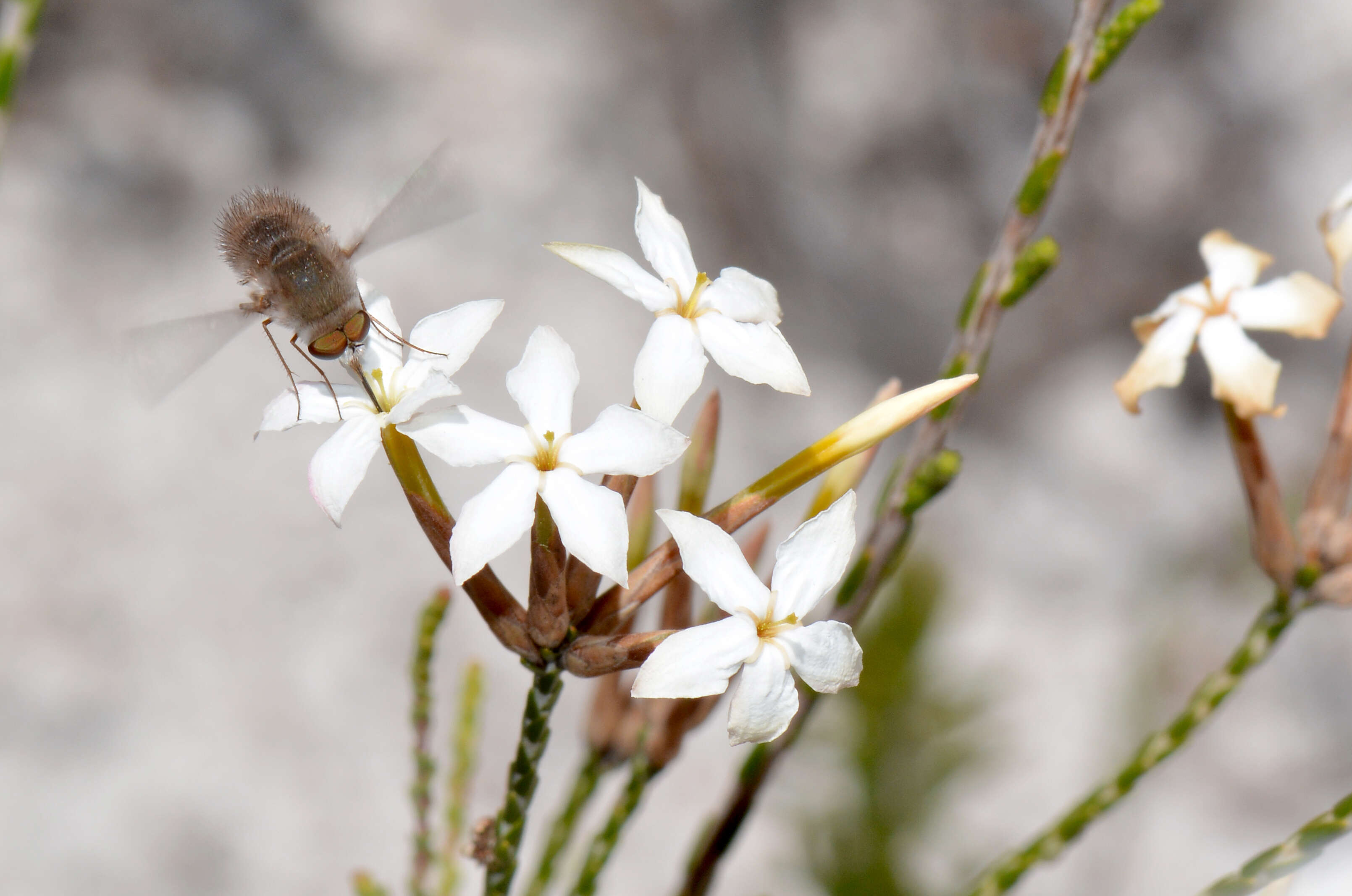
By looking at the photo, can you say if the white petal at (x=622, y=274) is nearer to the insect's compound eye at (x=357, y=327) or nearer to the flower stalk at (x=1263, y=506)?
the insect's compound eye at (x=357, y=327)

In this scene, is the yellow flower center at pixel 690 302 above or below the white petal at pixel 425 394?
above

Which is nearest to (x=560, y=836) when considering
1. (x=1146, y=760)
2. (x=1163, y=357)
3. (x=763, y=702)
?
(x=763, y=702)

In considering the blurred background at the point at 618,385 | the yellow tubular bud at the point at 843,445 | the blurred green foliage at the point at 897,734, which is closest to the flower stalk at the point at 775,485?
the yellow tubular bud at the point at 843,445

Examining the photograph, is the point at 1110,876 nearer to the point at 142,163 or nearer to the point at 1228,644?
the point at 1228,644

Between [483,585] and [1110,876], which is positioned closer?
[483,585]

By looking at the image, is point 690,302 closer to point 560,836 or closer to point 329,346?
point 329,346

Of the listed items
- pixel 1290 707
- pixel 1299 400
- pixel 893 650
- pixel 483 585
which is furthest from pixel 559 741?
pixel 1299 400
